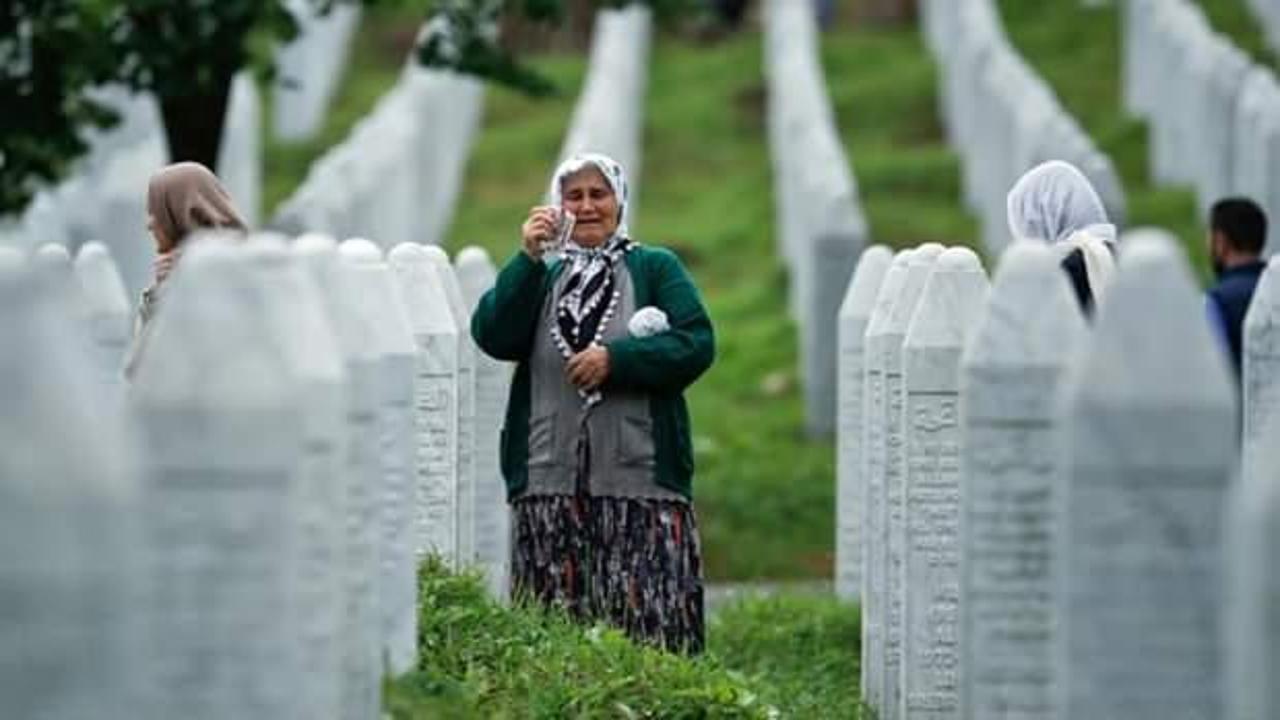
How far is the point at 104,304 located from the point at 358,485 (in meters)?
6.49

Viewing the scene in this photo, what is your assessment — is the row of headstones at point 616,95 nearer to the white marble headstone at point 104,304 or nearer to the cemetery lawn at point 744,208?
the cemetery lawn at point 744,208

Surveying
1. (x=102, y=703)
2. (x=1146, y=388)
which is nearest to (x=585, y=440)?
(x=1146, y=388)

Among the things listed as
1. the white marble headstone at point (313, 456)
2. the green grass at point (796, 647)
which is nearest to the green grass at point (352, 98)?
the green grass at point (796, 647)

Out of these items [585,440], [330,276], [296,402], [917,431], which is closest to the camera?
[296,402]

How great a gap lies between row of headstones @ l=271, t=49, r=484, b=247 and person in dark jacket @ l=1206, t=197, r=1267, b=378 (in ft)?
19.3

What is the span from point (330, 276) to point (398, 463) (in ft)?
1.88

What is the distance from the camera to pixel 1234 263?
14.5m

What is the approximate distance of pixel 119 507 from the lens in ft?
21.0

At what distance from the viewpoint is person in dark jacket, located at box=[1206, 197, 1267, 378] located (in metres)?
13.9

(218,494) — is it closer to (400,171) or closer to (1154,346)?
(1154,346)

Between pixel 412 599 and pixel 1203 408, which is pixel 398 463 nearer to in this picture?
pixel 412 599

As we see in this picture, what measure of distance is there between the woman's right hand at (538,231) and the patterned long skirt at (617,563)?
0.76 m

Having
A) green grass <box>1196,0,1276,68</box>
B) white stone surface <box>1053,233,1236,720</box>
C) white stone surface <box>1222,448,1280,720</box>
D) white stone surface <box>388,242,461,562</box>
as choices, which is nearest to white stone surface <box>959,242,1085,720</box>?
white stone surface <box>1053,233,1236,720</box>

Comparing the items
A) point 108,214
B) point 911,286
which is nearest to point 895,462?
point 911,286
